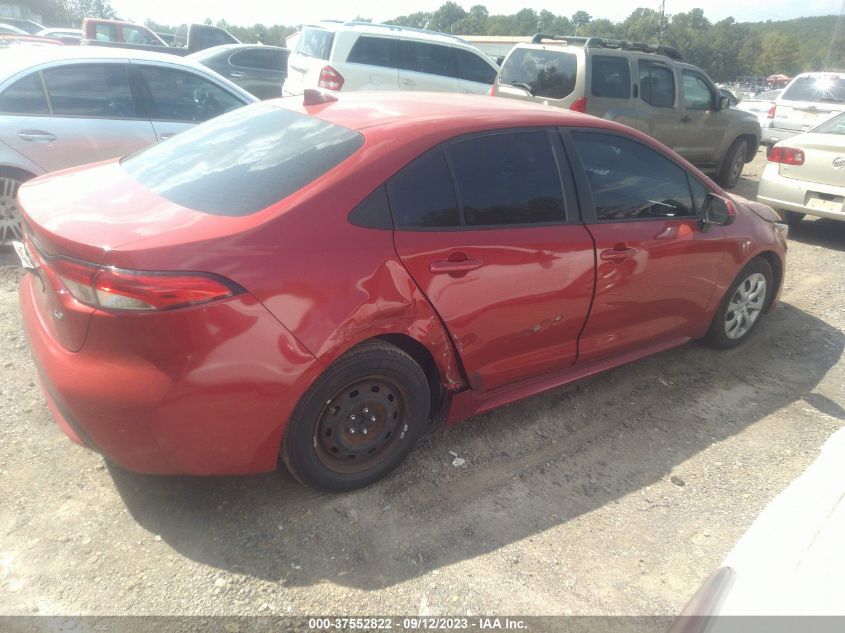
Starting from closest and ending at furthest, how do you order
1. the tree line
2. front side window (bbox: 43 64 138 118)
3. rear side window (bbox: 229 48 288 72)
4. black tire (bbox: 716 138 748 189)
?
front side window (bbox: 43 64 138 118) < black tire (bbox: 716 138 748 189) < rear side window (bbox: 229 48 288 72) < the tree line

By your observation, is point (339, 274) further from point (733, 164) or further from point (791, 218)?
point (733, 164)

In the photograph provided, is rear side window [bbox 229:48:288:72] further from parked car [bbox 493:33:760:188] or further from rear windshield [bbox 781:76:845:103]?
rear windshield [bbox 781:76:845:103]

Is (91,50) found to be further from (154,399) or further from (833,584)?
(833,584)

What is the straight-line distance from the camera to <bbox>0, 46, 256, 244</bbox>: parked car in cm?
497

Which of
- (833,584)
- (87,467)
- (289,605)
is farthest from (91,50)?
(833,584)

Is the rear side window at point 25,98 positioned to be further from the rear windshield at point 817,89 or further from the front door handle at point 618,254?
the rear windshield at point 817,89

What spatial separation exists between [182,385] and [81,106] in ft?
13.3

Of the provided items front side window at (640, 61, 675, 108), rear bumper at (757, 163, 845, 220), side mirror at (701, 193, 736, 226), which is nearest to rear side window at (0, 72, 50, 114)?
side mirror at (701, 193, 736, 226)

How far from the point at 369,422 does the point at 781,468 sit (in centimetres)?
210

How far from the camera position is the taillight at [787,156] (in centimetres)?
696

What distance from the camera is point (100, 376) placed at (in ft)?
7.38

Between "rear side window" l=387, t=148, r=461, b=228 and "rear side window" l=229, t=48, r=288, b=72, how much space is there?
12206 millimetres

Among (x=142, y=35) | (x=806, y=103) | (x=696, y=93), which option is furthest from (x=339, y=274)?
(x=142, y=35)

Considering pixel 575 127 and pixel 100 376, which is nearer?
pixel 100 376
